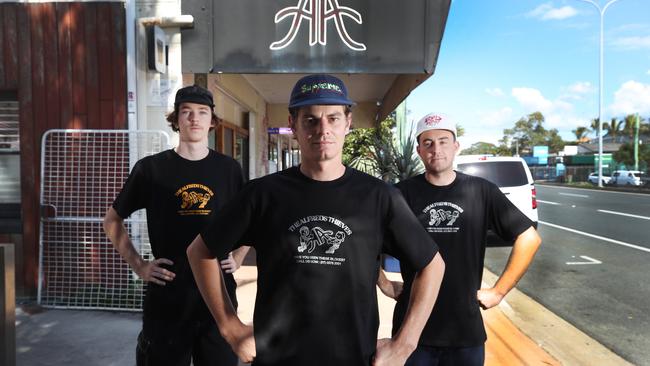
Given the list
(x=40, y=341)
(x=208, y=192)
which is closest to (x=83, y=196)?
(x=40, y=341)

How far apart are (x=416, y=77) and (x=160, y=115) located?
11.5ft

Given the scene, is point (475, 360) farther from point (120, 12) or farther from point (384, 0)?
point (120, 12)

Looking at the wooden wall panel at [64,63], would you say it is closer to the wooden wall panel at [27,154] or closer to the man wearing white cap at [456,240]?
the wooden wall panel at [27,154]

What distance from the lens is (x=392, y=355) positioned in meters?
1.53

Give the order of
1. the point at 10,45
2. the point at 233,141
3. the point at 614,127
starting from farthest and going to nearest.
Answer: the point at 614,127, the point at 233,141, the point at 10,45

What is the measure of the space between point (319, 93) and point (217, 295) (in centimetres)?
81

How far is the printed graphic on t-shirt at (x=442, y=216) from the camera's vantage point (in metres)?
2.37

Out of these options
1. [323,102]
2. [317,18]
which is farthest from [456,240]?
[317,18]

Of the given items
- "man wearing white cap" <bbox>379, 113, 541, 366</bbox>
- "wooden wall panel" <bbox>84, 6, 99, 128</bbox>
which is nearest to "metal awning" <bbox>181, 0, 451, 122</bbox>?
"wooden wall panel" <bbox>84, 6, 99, 128</bbox>

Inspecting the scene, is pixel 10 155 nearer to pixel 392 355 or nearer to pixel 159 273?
pixel 159 273

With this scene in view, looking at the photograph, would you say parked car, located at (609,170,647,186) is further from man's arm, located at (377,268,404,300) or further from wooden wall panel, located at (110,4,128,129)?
man's arm, located at (377,268,404,300)

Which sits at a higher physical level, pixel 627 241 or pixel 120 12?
pixel 120 12

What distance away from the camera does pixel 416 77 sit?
651cm

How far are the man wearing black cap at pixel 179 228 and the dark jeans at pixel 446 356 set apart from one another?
95cm
